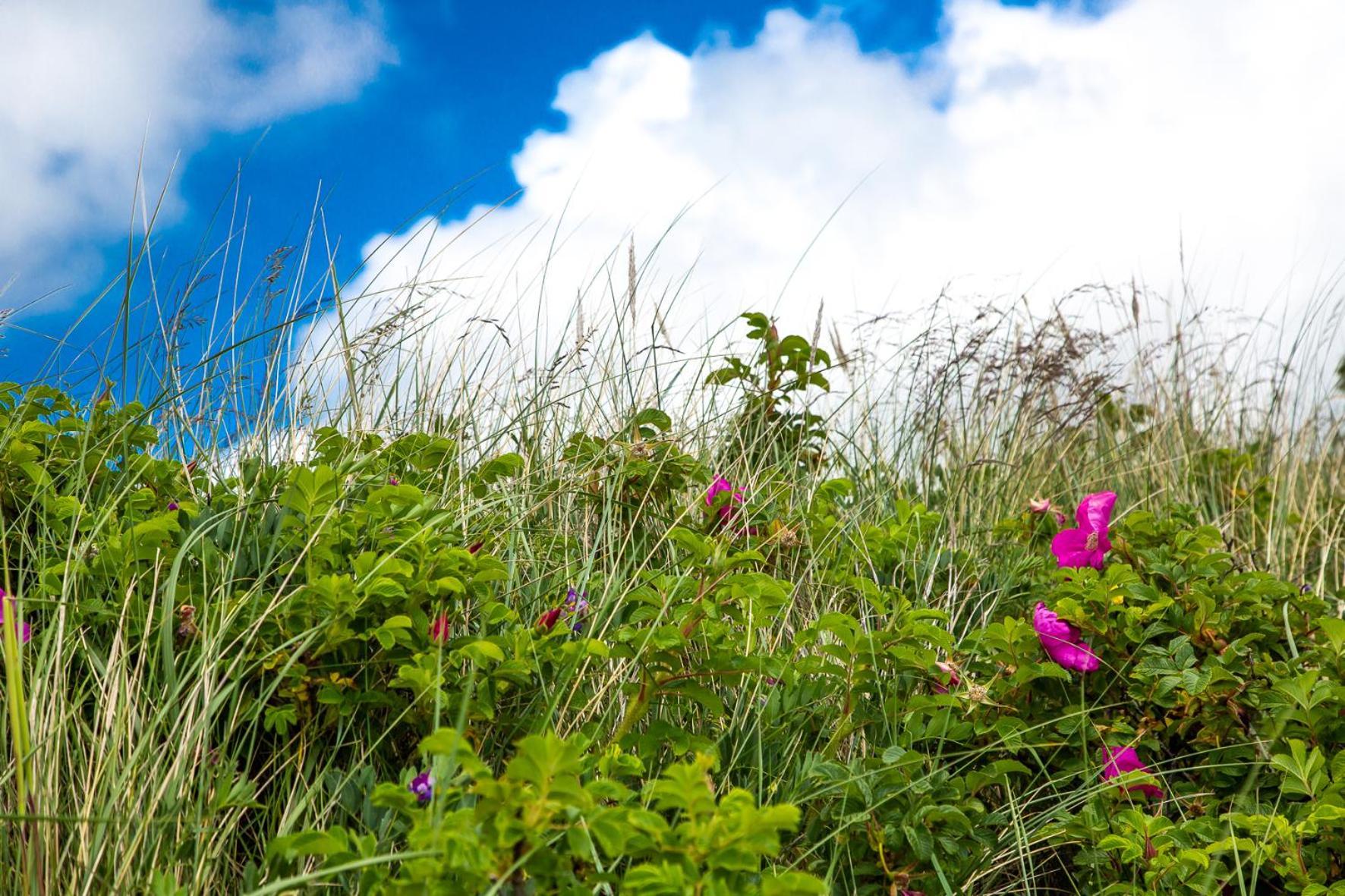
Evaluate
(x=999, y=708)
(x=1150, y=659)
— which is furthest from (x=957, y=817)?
(x=1150, y=659)

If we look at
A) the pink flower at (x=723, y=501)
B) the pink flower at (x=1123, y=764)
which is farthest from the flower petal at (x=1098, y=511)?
the pink flower at (x=723, y=501)

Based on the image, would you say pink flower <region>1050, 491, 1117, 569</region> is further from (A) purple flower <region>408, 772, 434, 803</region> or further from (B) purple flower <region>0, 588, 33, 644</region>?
(B) purple flower <region>0, 588, 33, 644</region>

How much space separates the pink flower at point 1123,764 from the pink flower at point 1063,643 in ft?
0.61

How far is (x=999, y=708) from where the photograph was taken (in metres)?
2.20

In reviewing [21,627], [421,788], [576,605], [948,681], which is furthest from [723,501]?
[21,627]

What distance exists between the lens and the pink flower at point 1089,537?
8.29 ft

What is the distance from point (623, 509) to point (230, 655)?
3.72 feet

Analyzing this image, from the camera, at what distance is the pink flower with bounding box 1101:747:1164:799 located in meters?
2.05

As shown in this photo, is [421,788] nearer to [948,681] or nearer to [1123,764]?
[948,681]

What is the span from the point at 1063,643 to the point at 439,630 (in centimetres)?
131

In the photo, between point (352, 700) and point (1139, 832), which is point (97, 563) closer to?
point (352, 700)

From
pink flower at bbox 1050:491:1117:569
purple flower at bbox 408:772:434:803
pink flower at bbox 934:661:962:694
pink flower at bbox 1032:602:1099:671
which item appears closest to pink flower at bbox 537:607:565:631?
purple flower at bbox 408:772:434:803

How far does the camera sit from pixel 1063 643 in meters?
2.24

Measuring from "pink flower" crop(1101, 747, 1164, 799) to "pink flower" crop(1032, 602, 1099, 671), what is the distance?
0.61ft
